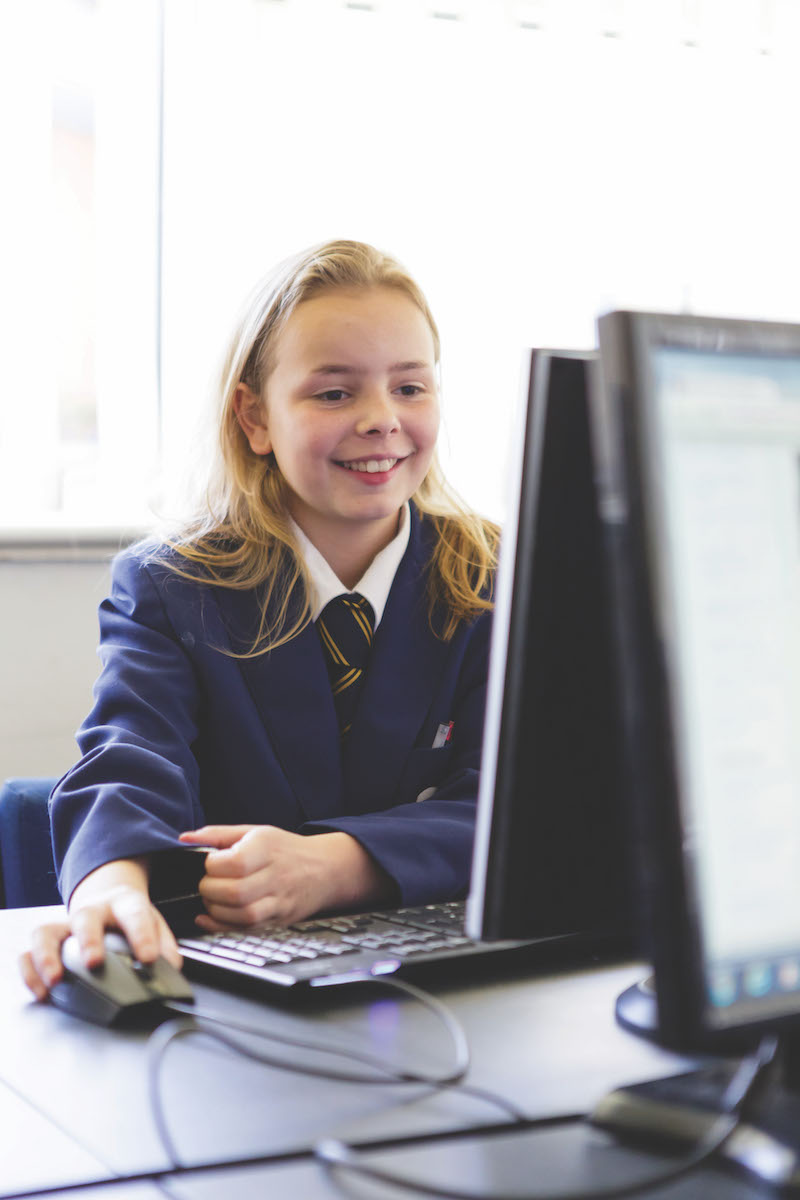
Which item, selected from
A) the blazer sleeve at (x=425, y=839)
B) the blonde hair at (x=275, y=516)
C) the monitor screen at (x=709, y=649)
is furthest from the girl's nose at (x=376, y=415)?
the monitor screen at (x=709, y=649)

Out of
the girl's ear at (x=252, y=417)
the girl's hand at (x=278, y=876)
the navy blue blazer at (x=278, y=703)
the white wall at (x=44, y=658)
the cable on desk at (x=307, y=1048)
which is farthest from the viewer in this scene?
the white wall at (x=44, y=658)

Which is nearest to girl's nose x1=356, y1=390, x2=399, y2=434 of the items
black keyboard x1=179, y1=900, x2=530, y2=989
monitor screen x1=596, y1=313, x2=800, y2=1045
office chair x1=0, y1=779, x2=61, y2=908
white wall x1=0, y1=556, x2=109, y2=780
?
office chair x1=0, y1=779, x2=61, y2=908

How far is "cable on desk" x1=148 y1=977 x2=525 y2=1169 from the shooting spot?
588 mm

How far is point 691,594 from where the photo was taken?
1.57 feet

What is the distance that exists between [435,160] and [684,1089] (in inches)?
91.5

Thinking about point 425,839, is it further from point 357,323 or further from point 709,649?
point 357,323

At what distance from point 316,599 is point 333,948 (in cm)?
63

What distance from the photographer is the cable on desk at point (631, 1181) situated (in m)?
0.49

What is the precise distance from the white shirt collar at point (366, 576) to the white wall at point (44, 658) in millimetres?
997

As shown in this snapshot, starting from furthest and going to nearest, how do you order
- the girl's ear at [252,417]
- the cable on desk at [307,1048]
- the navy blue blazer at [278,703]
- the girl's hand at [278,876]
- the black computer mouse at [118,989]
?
the girl's ear at [252,417] → the navy blue blazer at [278,703] → the girl's hand at [278,876] → the black computer mouse at [118,989] → the cable on desk at [307,1048]

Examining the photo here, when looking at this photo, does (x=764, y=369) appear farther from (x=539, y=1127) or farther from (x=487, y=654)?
(x=487, y=654)

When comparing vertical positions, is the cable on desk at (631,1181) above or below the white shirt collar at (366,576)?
below

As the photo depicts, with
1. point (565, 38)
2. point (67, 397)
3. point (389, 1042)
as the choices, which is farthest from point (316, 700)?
point (565, 38)

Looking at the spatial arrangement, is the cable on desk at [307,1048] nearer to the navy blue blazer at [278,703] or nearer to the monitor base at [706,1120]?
the monitor base at [706,1120]
